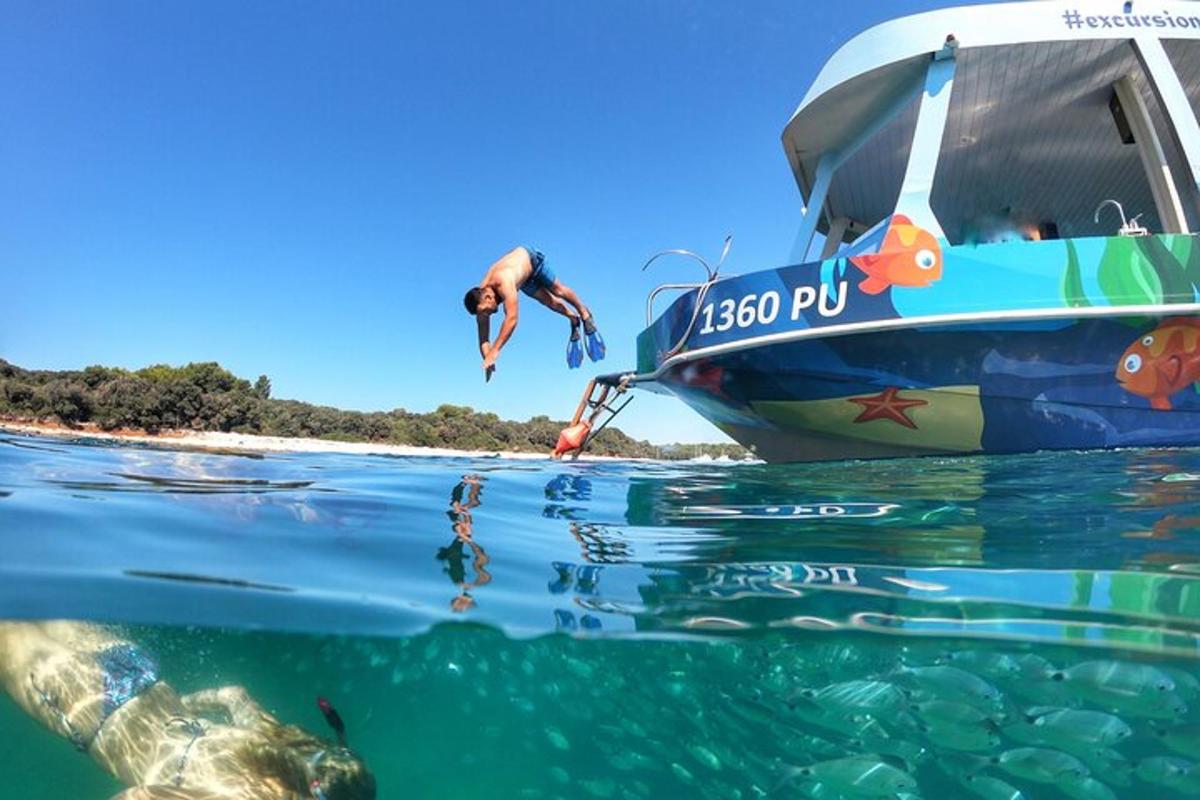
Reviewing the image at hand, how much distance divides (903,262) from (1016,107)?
320 cm

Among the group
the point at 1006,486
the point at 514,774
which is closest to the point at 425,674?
the point at 514,774

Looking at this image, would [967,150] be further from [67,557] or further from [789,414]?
[67,557]

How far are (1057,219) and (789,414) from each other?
6.96m

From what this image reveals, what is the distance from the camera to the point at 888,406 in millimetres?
5801

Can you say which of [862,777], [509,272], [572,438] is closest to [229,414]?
[572,438]

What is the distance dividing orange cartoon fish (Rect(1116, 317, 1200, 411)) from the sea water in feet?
8.66

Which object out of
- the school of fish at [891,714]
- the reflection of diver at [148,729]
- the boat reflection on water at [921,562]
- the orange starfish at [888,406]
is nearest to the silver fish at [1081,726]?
the school of fish at [891,714]

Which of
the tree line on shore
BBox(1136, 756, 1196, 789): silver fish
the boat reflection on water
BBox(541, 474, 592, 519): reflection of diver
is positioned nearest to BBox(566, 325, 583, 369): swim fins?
BBox(541, 474, 592, 519): reflection of diver

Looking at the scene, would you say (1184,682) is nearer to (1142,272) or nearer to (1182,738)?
(1182,738)

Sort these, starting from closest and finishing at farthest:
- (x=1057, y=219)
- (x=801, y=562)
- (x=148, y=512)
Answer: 1. (x=801, y=562)
2. (x=148, y=512)
3. (x=1057, y=219)

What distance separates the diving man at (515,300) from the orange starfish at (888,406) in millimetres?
2403

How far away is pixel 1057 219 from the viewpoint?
33.4ft

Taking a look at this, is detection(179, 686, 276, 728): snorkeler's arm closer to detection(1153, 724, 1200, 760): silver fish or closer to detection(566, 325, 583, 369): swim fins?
detection(1153, 724, 1200, 760): silver fish

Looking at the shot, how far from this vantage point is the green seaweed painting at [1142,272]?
5.12m
